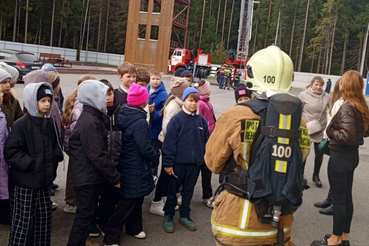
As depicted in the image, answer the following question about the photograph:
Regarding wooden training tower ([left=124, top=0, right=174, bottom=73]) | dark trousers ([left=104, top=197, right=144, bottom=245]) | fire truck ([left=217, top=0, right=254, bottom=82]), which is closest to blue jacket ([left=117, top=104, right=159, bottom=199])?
dark trousers ([left=104, top=197, right=144, bottom=245])

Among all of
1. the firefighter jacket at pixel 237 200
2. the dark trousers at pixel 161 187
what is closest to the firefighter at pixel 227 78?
the dark trousers at pixel 161 187

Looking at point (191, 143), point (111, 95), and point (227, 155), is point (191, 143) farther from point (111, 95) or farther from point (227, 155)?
point (227, 155)

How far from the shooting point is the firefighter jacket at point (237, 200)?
250cm

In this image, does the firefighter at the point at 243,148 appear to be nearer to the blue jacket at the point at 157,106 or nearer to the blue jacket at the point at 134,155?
the blue jacket at the point at 134,155

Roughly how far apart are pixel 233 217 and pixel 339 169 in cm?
230

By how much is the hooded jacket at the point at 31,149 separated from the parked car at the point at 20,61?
54.2 ft

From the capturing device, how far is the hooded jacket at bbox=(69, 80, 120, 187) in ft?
12.3

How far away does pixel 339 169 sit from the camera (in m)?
4.37

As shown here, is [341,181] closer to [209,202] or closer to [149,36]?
[209,202]

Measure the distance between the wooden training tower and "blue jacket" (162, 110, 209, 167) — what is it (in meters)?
35.7

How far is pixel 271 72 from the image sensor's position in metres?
2.61

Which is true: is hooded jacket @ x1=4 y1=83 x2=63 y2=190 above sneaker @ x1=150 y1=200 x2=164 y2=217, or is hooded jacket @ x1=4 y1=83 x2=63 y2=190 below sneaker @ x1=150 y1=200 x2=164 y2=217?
above

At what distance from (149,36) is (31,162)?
38.7 m

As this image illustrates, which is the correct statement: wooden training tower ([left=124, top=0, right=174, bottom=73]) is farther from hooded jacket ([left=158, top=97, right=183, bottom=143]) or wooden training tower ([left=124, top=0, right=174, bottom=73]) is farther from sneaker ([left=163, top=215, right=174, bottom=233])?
sneaker ([left=163, top=215, right=174, bottom=233])
